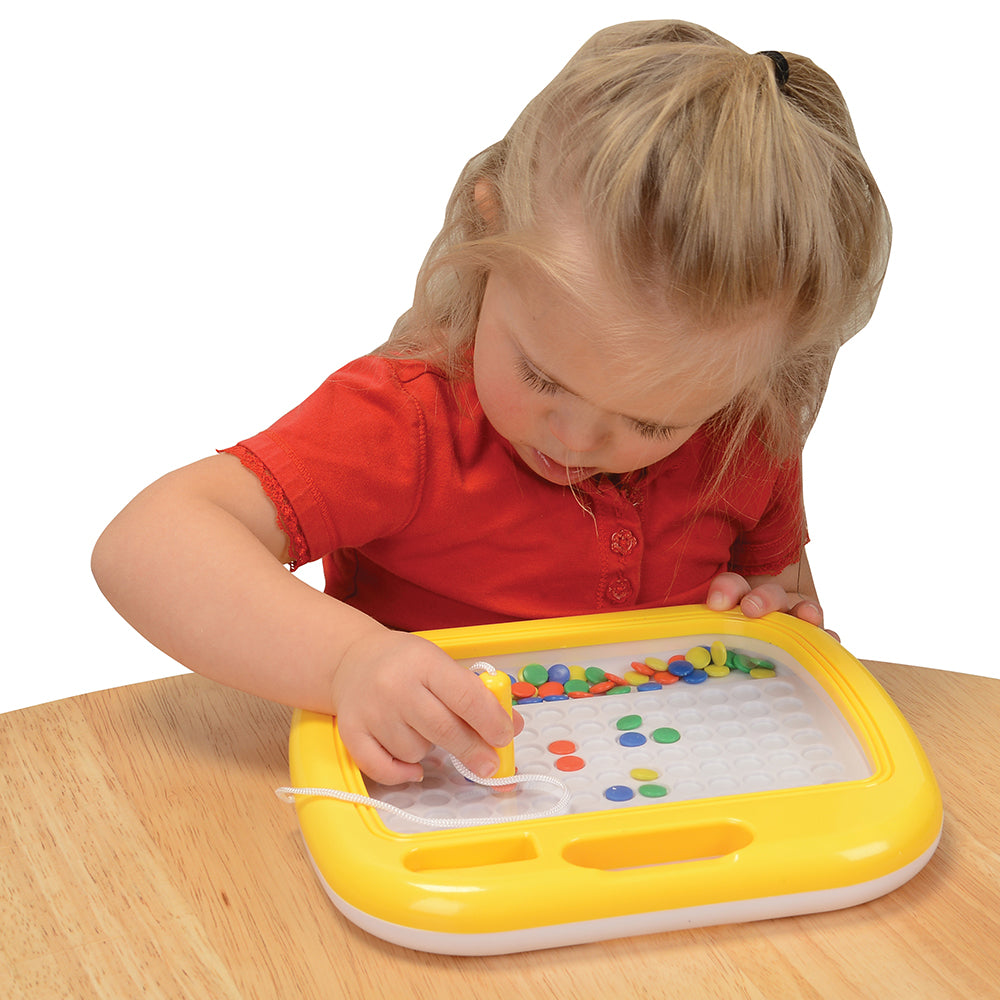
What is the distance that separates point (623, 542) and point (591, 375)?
25 centimetres

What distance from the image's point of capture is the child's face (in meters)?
0.80

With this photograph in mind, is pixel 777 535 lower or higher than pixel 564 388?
lower

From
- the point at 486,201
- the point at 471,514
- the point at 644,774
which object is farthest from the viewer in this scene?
the point at 471,514

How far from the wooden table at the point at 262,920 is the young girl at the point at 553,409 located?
82mm

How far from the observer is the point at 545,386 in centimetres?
85

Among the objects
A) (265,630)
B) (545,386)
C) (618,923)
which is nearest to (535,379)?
(545,386)

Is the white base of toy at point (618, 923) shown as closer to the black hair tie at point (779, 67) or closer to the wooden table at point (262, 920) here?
the wooden table at point (262, 920)

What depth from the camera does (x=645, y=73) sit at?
0.80 metres

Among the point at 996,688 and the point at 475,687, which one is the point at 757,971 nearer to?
the point at 475,687

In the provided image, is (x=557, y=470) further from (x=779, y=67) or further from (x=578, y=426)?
(x=779, y=67)

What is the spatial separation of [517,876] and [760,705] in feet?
0.87

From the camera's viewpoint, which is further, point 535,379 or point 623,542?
point 623,542

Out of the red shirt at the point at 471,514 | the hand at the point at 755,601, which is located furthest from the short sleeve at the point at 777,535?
the hand at the point at 755,601

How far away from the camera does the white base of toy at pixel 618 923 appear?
69 cm
